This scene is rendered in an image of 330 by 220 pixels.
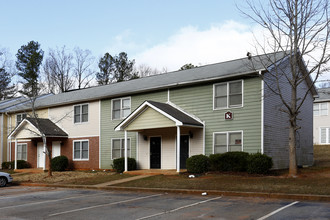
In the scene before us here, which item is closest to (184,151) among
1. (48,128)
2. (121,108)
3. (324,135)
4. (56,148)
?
(121,108)

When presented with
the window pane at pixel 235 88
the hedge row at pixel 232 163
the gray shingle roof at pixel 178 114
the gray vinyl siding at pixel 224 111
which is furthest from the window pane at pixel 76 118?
the window pane at pixel 235 88

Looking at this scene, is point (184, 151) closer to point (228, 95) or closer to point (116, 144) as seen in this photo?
point (228, 95)

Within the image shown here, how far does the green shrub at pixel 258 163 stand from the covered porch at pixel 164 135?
11.9 ft

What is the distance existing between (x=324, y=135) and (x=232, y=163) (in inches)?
995

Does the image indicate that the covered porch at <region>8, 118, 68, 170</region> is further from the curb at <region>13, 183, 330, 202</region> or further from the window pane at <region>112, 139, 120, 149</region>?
the curb at <region>13, 183, 330, 202</region>

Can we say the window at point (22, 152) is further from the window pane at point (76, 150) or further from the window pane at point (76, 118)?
the window pane at point (76, 118)

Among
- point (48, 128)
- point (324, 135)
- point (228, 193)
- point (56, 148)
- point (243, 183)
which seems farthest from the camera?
point (324, 135)

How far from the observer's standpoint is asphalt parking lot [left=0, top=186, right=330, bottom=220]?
31.0 ft

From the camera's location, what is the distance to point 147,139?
2422 cm

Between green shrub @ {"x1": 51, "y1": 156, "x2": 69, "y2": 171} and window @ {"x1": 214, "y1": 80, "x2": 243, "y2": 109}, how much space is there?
516 inches

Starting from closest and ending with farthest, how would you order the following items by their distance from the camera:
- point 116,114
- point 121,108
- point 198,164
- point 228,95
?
point 198,164 < point 228,95 < point 121,108 < point 116,114

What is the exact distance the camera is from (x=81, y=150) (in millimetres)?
28125

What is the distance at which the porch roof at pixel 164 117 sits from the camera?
20047mm

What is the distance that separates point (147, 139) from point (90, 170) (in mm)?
5661
